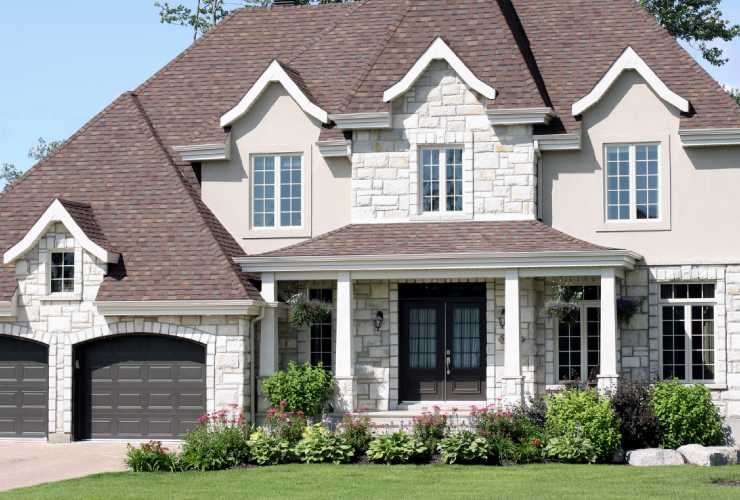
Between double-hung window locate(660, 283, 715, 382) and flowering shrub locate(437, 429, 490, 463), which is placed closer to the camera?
flowering shrub locate(437, 429, 490, 463)

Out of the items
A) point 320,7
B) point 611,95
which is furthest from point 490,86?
point 320,7

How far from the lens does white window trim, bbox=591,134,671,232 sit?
20391 millimetres

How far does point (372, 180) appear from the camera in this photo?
826 inches

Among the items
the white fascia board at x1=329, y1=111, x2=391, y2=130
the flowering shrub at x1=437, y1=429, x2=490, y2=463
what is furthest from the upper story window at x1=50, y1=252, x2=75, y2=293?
the flowering shrub at x1=437, y1=429, x2=490, y2=463

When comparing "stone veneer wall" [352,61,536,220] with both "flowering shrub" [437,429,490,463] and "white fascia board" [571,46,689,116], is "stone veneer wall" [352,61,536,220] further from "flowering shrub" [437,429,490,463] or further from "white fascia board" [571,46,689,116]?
"flowering shrub" [437,429,490,463]

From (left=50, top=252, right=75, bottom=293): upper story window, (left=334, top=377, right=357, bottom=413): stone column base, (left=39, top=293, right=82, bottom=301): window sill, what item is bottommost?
(left=334, top=377, right=357, bottom=413): stone column base

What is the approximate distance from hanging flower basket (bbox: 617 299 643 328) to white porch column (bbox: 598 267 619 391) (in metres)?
0.91

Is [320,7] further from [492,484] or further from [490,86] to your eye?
[492,484]

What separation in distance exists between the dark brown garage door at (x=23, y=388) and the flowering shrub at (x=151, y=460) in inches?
186

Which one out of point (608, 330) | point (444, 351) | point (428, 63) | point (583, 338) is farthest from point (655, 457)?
point (428, 63)

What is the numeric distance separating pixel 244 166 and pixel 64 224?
4390 mm

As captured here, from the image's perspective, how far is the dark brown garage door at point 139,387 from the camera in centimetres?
1962

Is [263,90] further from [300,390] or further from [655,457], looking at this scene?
[655,457]

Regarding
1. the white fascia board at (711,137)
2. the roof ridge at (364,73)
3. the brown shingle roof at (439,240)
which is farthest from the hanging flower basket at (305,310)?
the white fascia board at (711,137)
